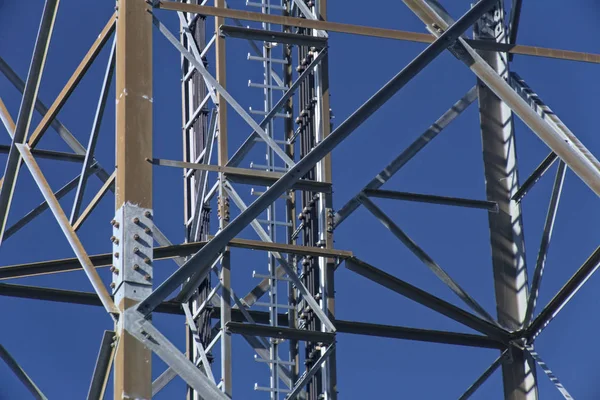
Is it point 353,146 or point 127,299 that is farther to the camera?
point 353,146

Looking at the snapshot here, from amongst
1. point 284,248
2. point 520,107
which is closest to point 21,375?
point 284,248

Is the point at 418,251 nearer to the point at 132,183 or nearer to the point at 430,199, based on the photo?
the point at 430,199

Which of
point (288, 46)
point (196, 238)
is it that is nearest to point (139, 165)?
point (196, 238)

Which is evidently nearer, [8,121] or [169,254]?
[169,254]

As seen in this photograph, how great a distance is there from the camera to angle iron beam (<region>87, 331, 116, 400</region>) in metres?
17.7

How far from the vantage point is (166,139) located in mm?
55281

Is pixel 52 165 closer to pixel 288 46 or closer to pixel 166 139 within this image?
pixel 166 139

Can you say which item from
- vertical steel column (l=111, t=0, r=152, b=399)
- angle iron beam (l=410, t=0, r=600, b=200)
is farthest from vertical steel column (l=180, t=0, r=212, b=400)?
angle iron beam (l=410, t=0, r=600, b=200)

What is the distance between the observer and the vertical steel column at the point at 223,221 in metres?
20.6

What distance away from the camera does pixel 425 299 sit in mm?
23391

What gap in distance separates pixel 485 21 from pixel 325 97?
4.32 meters

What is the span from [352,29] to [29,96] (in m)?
3.93

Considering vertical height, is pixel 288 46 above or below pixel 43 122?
above

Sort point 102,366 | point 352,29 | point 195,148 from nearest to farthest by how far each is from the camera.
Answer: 1. point 102,366
2. point 352,29
3. point 195,148
